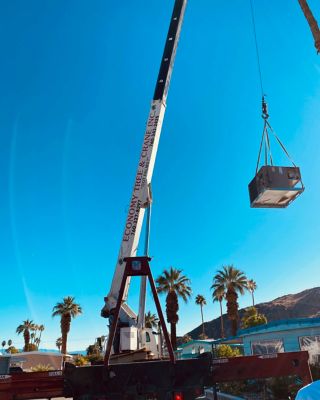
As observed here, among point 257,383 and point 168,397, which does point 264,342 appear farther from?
point 168,397

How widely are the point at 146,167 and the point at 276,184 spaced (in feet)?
18.7

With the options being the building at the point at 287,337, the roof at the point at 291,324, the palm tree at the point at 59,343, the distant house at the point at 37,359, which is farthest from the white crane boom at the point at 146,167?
the palm tree at the point at 59,343

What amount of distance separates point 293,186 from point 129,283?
248 inches

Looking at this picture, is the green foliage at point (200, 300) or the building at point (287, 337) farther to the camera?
the green foliage at point (200, 300)

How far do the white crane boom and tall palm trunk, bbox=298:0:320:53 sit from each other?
22.8ft

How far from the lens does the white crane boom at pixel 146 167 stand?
12867mm

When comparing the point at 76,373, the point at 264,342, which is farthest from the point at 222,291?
the point at 76,373

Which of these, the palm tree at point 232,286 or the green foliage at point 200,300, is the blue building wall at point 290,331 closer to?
the palm tree at point 232,286

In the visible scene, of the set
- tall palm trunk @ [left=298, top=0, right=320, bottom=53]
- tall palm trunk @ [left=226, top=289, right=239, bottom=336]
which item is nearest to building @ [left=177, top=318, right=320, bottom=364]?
tall palm trunk @ [left=298, top=0, right=320, bottom=53]

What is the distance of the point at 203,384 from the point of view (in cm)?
709

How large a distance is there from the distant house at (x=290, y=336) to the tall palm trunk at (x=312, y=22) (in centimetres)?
1418

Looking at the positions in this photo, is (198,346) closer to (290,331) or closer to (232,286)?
(232,286)

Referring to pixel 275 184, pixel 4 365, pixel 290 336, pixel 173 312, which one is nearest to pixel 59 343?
pixel 173 312

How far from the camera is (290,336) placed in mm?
20484
